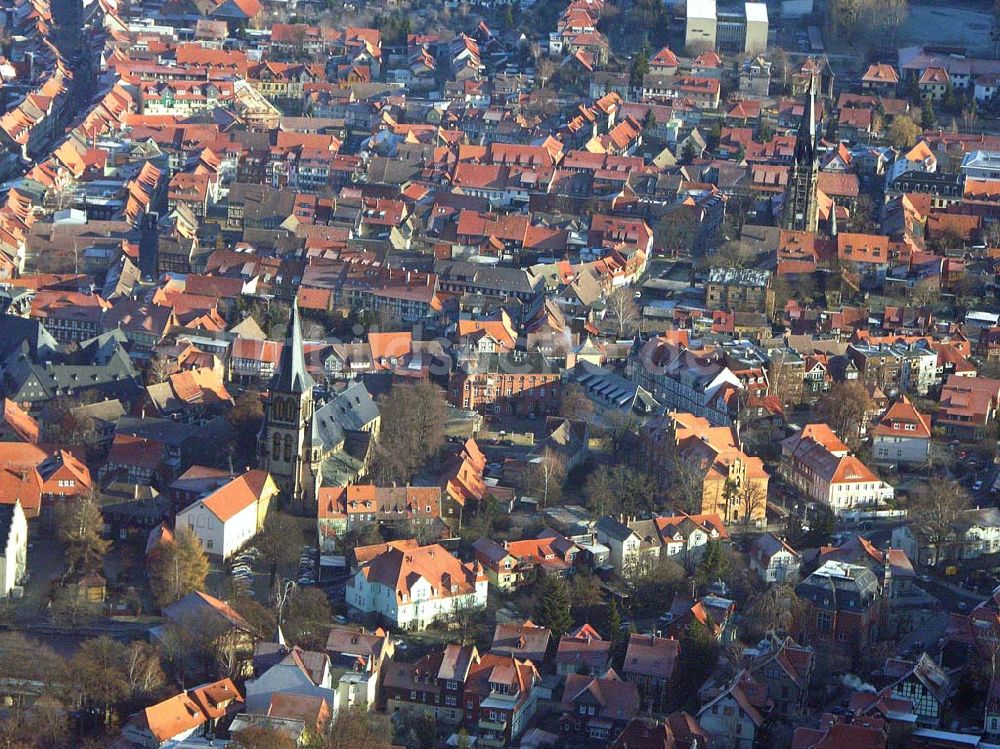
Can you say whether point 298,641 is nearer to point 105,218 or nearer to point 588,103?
point 105,218

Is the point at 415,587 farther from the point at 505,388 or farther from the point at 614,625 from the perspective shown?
the point at 505,388

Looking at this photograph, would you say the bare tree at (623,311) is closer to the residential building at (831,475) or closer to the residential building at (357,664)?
the residential building at (831,475)

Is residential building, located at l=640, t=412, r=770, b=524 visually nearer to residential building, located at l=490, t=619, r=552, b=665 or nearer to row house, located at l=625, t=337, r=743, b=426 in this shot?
row house, located at l=625, t=337, r=743, b=426

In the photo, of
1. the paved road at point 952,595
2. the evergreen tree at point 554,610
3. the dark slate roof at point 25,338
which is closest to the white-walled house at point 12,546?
the evergreen tree at point 554,610

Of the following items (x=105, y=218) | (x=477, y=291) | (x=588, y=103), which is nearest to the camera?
(x=477, y=291)

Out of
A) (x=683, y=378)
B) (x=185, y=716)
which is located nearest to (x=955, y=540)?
(x=683, y=378)

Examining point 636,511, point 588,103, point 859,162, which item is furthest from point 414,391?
point 588,103

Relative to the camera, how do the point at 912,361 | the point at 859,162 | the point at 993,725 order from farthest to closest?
the point at 859,162 < the point at 912,361 < the point at 993,725

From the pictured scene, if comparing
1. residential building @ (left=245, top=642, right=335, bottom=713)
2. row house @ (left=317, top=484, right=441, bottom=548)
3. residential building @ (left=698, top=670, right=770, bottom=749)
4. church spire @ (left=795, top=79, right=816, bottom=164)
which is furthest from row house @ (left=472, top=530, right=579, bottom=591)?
church spire @ (left=795, top=79, right=816, bottom=164)
